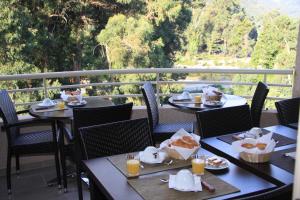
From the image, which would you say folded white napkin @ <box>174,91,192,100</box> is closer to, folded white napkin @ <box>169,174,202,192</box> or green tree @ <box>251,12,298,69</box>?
folded white napkin @ <box>169,174,202,192</box>

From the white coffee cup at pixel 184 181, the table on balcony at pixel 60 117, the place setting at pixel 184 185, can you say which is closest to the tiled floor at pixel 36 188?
the table on balcony at pixel 60 117

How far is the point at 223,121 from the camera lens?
2.40m

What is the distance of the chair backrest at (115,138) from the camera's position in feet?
6.36

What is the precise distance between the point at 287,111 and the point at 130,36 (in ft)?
22.3

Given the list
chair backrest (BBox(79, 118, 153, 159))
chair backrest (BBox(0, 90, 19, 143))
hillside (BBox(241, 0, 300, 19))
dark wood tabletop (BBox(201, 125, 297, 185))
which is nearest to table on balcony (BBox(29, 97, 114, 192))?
chair backrest (BBox(0, 90, 19, 143))

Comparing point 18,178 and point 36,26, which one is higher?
point 36,26

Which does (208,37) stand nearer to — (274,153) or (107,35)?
(107,35)

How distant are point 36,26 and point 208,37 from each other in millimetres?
4803

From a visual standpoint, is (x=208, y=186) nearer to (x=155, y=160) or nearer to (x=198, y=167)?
(x=198, y=167)

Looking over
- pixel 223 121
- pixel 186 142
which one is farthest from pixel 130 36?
pixel 186 142

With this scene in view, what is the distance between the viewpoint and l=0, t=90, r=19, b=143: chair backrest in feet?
9.18

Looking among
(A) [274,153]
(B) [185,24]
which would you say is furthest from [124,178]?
(B) [185,24]

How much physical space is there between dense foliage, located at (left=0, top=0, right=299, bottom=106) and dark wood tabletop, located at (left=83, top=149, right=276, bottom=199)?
6.99 m

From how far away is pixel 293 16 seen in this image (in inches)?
341
